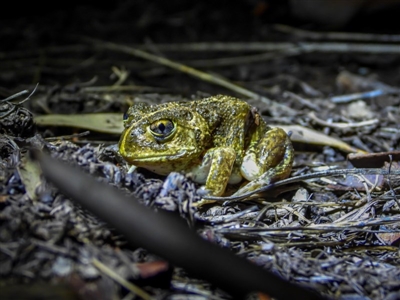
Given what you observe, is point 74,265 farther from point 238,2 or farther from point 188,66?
point 238,2

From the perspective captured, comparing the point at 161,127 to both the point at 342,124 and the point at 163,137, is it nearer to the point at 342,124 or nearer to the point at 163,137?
the point at 163,137

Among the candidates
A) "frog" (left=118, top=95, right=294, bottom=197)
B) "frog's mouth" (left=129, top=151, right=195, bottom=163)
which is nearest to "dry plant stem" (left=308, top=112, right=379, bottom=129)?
"frog" (left=118, top=95, right=294, bottom=197)

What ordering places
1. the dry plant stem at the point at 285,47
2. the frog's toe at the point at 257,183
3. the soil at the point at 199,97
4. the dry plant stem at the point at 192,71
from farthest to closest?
1. the dry plant stem at the point at 285,47
2. the dry plant stem at the point at 192,71
3. the frog's toe at the point at 257,183
4. the soil at the point at 199,97

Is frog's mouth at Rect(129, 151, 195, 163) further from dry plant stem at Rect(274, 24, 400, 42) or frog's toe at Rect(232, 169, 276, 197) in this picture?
dry plant stem at Rect(274, 24, 400, 42)

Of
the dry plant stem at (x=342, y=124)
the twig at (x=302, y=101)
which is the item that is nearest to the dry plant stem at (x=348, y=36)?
the twig at (x=302, y=101)

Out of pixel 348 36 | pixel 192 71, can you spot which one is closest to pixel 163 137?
pixel 192 71

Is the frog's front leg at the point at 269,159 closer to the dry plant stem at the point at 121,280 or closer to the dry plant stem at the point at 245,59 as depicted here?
the dry plant stem at the point at 121,280

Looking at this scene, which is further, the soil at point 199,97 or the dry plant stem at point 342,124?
the dry plant stem at point 342,124
